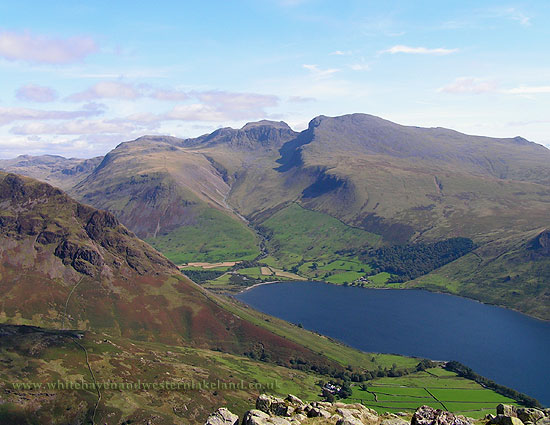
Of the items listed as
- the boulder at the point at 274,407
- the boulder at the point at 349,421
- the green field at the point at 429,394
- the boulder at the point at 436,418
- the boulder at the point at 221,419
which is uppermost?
the boulder at the point at 436,418

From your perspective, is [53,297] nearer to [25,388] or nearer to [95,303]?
[95,303]

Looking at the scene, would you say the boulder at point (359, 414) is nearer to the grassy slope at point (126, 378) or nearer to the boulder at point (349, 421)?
the boulder at point (349, 421)

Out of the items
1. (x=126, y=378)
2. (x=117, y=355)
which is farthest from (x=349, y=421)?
(x=117, y=355)

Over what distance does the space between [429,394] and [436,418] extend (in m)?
145

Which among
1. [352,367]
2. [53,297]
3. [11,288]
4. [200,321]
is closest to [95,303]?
[53,297]

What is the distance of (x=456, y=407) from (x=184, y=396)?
92052mm

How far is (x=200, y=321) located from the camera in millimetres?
198000

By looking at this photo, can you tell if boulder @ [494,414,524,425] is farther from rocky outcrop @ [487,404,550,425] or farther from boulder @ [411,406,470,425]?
boulder @ [411,406,470,425]

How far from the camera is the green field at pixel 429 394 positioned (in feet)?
478

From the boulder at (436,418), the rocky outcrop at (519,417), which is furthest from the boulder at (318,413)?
the rocky outcrop at (519,417)

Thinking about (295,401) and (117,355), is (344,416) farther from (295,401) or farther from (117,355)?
(117,355)

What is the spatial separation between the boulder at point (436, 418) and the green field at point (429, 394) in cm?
12090

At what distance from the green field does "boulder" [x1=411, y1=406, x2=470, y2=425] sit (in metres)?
121

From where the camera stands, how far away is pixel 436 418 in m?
31.9
